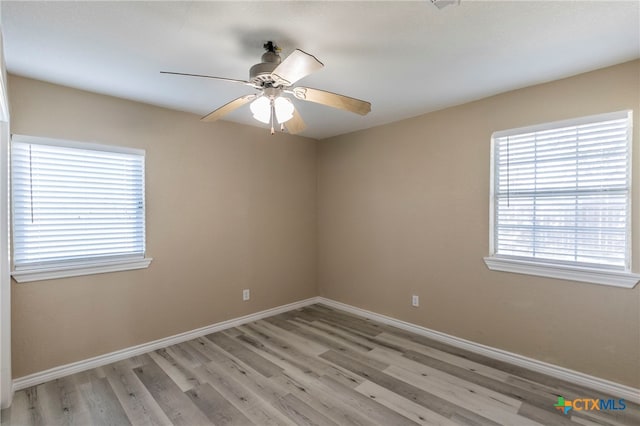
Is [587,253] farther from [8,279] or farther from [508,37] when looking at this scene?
[8,279]

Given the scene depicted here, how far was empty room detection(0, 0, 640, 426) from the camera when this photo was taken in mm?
1849

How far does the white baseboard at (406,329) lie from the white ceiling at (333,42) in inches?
91.0

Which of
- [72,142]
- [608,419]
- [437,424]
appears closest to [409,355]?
[437,424]

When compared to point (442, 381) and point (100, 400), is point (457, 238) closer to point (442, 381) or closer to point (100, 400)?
point (442, 381)

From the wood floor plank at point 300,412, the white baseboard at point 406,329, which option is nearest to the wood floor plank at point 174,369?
the white baseboard at point 406,329

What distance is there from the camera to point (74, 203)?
2.65m

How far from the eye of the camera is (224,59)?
2.10 m

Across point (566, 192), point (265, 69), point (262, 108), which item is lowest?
point (566, 192)

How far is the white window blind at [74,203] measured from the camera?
243cm

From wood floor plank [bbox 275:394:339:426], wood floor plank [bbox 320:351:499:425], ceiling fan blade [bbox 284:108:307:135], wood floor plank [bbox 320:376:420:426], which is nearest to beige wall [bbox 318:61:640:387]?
wood floor plank [bbox 320:351:499:425]

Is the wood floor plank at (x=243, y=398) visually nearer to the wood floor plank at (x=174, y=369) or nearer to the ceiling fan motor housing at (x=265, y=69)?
the wood floor plank at (x=174, y=369)

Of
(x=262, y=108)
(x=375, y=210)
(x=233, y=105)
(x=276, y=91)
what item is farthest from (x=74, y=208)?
(x=375, y=210)

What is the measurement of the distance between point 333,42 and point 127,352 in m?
3.13

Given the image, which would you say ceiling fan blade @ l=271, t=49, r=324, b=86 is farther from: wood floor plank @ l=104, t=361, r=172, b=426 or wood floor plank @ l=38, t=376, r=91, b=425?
wood floor plank @ l=38, t=376, r=91, b=425
